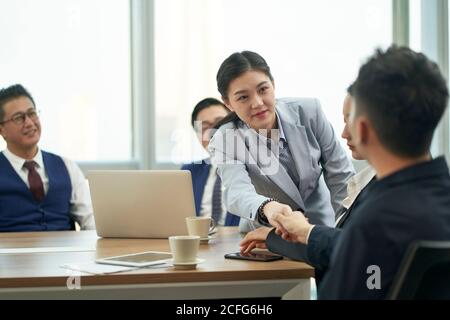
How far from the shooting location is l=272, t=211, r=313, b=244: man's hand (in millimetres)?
1801

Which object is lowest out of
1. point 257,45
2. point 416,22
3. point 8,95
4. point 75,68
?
point 8,95

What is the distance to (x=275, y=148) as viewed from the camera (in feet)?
8.87

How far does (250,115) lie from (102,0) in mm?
2645

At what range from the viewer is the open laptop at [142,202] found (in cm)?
251

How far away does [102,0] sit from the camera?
4.89 metres

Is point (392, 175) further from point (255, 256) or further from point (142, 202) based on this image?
point (142, 202)

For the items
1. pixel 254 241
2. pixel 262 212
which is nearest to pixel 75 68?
pixel 262 212

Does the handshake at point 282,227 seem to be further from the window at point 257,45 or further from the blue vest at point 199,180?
the window at point 257,45

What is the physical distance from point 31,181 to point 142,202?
3.88 ft

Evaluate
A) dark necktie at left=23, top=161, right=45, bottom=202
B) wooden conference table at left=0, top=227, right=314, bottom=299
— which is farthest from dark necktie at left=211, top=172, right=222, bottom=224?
wooden conference table at left=0, top=227, right=314, bottom=299

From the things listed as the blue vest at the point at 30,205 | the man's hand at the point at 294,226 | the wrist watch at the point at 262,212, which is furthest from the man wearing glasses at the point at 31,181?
the man's hand at the point at 294,226

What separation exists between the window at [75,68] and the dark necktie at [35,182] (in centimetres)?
131
